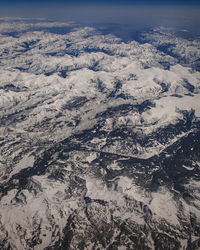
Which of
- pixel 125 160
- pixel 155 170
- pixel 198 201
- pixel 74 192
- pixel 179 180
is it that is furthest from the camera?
pixel 125 160

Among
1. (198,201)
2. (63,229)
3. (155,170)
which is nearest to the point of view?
(63,229)

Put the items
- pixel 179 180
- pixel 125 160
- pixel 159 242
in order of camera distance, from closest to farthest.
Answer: pixel 159 242 < pixel 179 180 < pixel 125 160

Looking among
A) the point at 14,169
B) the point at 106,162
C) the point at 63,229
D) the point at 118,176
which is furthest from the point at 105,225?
the point at 14,169

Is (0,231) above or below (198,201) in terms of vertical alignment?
below

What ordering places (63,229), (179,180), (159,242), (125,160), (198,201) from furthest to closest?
(125,160), (179,180), (198,201), (63,229), (159,242)

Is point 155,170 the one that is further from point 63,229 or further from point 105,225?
point 63,229

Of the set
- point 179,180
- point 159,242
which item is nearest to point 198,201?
point 179,180

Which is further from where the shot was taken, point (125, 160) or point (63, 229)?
point (125, 160)

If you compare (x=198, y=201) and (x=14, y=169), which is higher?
(x=198, y=201)

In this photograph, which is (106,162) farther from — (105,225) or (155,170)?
(105,225)
